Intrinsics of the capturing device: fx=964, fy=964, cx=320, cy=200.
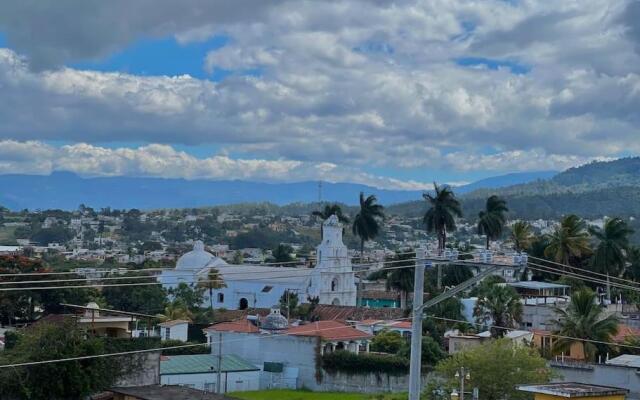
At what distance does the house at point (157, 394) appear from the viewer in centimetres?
3767

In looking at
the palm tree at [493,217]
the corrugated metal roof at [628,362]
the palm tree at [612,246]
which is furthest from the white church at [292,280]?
the corrugated metal roof at [628,362]

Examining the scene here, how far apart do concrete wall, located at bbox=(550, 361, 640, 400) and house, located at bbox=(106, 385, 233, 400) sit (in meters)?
14.8

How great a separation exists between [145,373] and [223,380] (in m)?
12.5

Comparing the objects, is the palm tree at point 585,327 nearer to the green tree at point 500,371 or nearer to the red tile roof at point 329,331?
the green tree at point 500,371

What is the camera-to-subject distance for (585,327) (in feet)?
167

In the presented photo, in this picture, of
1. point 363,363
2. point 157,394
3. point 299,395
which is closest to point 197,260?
point 363,363

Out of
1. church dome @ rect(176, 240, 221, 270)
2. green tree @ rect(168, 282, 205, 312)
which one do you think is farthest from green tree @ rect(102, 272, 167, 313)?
church dome @ rect(176, 240, 221, 270)

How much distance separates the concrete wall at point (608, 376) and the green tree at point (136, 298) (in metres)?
51.6

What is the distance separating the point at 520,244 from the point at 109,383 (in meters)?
61.9

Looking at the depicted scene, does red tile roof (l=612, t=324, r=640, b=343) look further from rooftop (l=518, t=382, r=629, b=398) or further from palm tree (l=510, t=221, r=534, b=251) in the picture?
palm tree (l=510, t=221, r=534, b=251)

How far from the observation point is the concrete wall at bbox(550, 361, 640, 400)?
127 feet

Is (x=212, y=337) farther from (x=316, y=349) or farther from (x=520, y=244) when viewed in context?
(x=520, y=244)

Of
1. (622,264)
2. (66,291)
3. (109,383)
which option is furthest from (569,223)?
(109,383)

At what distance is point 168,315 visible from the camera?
7981 cm
